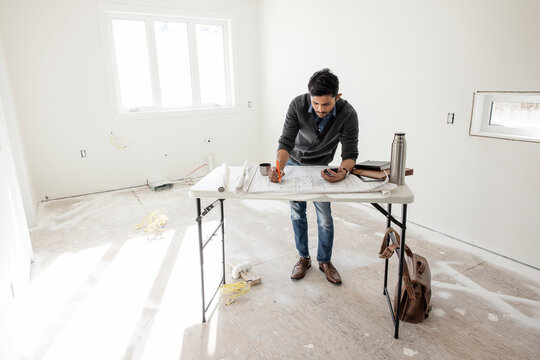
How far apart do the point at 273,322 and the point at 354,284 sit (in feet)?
2.07

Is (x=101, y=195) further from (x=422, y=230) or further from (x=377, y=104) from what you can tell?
(x=422, y=230)

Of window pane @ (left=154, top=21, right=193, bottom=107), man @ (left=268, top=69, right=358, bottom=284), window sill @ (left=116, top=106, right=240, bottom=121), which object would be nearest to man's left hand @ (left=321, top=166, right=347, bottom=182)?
man @ (left=268, top=69, right=358, bottom=284)

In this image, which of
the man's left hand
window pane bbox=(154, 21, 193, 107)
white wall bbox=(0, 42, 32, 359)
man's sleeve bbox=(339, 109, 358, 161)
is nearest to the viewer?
white wall bbox=(0, 42, 32, 359)

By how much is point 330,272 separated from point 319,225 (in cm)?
33

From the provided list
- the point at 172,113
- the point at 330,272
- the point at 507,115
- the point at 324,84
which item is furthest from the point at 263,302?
the point at 172,113

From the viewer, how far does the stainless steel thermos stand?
1.63 m

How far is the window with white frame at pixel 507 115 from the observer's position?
7.40ft

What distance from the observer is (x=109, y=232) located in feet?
10.3

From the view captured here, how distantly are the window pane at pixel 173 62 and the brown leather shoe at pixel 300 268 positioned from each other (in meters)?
3.20

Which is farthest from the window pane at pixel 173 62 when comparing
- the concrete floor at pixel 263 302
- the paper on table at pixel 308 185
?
the paper on table at pixel 308 185

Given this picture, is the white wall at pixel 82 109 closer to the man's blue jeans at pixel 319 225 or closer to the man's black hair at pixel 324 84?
the man's blue jeans at pixel 319 225

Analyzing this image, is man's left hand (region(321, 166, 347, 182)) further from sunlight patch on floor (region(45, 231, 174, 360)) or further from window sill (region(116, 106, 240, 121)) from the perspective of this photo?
window sill (region(116, 106, 240, 121))

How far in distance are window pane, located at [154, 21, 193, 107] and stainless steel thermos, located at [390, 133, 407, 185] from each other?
366 cm

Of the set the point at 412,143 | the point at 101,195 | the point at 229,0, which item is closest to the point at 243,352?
the point at 412,143
